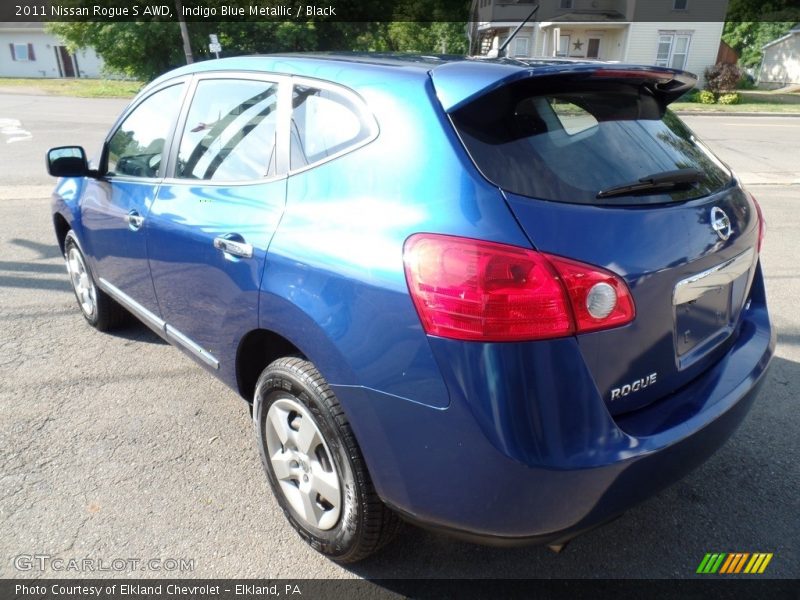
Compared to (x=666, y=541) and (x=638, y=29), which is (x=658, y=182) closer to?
(x=666, y=541)

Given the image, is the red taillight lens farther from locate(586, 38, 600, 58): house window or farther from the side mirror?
locate(586, 38, 600, 58): house window

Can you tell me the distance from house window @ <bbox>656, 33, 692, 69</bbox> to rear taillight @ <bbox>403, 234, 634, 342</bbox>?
107 ft

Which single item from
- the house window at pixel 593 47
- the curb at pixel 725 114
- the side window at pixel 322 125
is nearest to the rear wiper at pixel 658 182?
the side window at pixel 322 125

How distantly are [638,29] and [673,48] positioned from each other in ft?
6.56

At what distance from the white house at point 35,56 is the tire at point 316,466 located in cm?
5551

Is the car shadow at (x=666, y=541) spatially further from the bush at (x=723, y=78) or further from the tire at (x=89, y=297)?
the bush at (x=723, y=78)

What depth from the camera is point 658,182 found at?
6.28ft

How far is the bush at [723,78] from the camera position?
25.3 m

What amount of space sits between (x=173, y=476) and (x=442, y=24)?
4904 cm

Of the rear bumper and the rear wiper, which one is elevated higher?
the rear wiper

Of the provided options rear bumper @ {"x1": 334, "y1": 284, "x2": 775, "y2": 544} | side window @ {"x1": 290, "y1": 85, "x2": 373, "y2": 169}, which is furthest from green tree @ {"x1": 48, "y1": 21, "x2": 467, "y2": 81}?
rear bumper @ {"x1": 334, "y1": 284, "x2": 775, "y2": 544}

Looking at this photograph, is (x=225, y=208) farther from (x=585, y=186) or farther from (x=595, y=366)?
(x=595, y=366)

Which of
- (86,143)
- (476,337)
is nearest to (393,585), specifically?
(476,337)

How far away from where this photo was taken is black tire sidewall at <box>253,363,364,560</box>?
1.97 meters
